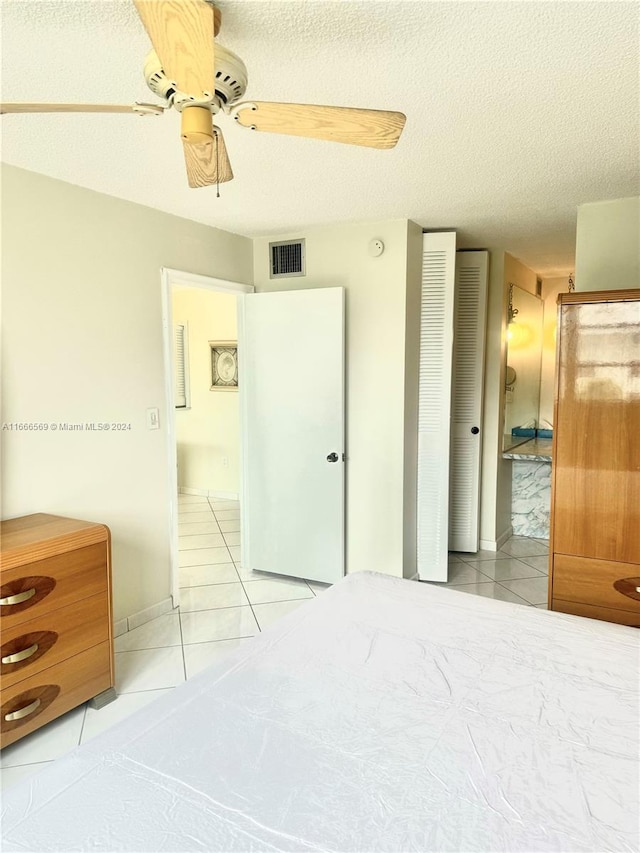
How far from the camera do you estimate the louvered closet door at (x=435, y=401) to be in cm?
368

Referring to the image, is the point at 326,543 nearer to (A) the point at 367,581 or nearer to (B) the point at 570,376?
(A) the point at 367,581

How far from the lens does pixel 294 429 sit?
12.4ft

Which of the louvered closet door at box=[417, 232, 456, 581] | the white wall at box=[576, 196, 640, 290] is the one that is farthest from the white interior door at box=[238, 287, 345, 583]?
Answer: the white wall at box=[576, 196, 640, 290]

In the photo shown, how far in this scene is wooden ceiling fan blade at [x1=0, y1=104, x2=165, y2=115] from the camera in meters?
1.28

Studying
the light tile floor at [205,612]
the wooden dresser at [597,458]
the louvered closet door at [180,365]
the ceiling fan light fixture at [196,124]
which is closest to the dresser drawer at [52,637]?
the light tile floor at [205,612]

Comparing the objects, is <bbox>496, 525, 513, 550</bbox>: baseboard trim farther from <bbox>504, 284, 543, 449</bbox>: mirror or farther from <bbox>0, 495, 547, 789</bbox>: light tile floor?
<bbox>504, 284, 543, 449</bbox>: mirror

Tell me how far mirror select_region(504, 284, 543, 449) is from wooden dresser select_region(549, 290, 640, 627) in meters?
2.18

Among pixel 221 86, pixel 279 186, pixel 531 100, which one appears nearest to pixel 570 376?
pixel 531 100

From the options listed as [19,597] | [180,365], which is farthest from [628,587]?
[180,365]

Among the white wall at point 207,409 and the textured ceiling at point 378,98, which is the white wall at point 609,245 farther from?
the white wall at point 207,409

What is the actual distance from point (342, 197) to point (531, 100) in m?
1.24

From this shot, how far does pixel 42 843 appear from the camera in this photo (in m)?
1.01

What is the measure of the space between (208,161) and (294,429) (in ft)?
7.76

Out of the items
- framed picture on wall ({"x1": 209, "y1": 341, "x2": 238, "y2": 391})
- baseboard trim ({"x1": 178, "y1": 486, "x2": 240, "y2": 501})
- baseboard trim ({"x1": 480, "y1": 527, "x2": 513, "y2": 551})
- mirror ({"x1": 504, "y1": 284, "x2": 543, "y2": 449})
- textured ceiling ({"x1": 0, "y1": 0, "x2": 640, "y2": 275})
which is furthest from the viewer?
baseboard trim ({"x1": 178, "y1": 486, "x2": 240, "y2": 501})
